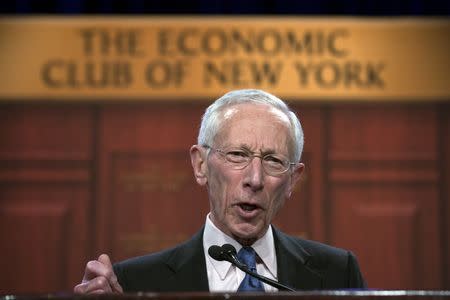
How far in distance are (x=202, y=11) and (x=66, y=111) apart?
2.99 ft

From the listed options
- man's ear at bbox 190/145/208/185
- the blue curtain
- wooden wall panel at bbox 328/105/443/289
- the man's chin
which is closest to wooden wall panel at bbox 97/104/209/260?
the blue curtain

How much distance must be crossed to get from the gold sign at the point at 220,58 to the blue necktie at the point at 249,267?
2651 mm

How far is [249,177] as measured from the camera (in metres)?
1.98

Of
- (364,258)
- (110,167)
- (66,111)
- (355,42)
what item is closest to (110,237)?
(110,167)

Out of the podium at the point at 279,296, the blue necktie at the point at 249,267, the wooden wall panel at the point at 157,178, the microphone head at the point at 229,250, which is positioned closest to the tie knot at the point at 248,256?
the blue necktie at the point at 249,267

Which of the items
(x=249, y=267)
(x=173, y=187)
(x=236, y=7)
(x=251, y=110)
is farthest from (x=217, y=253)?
(x=236, y=7)

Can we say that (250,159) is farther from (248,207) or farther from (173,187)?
(173,187)

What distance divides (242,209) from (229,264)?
13 centimetres

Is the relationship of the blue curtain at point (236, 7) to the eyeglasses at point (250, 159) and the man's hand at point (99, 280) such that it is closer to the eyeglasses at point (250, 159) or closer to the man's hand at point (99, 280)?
the eyeglasses at point (250, 159)

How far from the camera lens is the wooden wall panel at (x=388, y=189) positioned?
15.1 ft

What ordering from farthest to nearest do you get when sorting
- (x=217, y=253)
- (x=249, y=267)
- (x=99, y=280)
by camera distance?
(x=249, y=267) < (x=217, y=253) < (x=99, y=280)

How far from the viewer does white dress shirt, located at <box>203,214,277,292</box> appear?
1.99m

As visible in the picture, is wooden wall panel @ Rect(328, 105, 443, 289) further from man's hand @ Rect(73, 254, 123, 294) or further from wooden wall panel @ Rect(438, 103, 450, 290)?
man's hand @ Rect(73, 254, 123, 294)

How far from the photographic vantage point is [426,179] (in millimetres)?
4684
